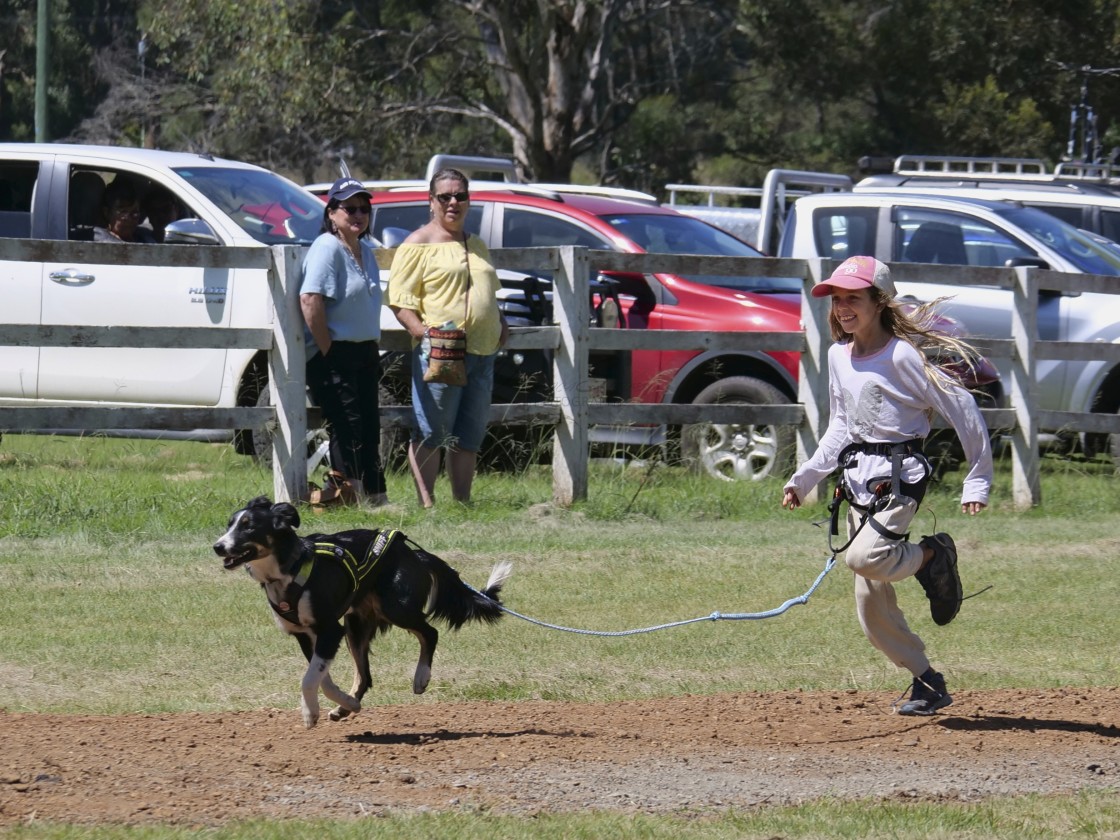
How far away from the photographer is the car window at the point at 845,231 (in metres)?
13.4

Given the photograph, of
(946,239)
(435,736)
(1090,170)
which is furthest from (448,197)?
(1090,170)

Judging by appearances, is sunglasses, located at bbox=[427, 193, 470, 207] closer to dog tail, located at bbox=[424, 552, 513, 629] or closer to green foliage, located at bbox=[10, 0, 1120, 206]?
dog tail, located at bbox=[424, 552, 513, 629]

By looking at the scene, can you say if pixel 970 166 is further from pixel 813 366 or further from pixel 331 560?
pixel 331 560

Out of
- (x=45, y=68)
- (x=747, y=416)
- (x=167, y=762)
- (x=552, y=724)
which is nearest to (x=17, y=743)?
(x=167, y=762)

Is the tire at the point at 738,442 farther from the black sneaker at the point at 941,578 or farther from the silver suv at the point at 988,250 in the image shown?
the black sneaker at the point at 941,578

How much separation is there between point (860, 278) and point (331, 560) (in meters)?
2.09

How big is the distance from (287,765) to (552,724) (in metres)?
1.11

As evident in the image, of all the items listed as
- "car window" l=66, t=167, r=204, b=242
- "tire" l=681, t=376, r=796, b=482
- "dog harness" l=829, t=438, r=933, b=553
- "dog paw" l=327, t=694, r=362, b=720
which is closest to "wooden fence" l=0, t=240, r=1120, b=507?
"tire" l=681, t=376, r=796, b=482

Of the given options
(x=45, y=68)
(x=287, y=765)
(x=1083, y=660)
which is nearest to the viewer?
(x=287, y=765)

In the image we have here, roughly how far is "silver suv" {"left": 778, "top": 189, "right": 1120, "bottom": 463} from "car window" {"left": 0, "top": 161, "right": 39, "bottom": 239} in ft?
19.0

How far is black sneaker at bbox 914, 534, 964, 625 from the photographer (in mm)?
6062

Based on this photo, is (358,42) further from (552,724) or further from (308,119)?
(552,724)

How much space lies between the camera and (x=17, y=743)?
5652 millimetres

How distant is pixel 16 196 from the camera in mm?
11781
